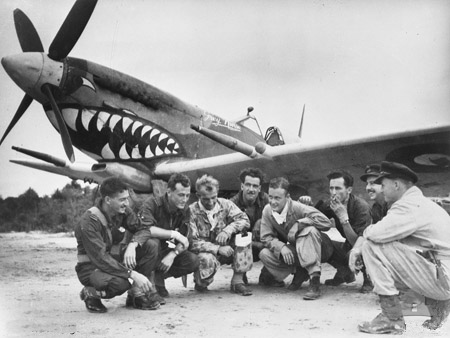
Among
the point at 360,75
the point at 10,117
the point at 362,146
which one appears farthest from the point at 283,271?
the point at 10,117

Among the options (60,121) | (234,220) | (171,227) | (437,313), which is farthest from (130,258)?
(60,121)

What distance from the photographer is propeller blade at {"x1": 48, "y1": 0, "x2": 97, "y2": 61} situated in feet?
15.3

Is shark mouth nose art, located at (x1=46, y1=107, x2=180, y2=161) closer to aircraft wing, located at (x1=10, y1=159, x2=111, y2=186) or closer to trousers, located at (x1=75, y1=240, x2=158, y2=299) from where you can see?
aircraft wing, located at (x1=10, y1=159, x2=111, y2=186)

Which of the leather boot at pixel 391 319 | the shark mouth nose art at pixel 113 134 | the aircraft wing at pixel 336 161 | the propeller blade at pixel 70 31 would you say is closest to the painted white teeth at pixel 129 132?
the shark mouth nose art at pixel 113 134

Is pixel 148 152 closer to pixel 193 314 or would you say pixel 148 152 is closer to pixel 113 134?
pixel 113 134

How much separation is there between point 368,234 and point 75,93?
4112 millimetres

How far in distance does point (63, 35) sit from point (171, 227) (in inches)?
117

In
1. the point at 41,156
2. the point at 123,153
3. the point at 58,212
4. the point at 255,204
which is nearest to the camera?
the point at 255,204

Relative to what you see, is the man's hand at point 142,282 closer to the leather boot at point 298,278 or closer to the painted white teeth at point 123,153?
the leather boot at point 298,278

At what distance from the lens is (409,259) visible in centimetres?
213

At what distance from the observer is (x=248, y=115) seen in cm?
700

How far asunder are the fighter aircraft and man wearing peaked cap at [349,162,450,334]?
2174mm

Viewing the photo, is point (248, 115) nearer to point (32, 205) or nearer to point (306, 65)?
point (306, 65)

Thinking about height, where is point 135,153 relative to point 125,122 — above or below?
below
